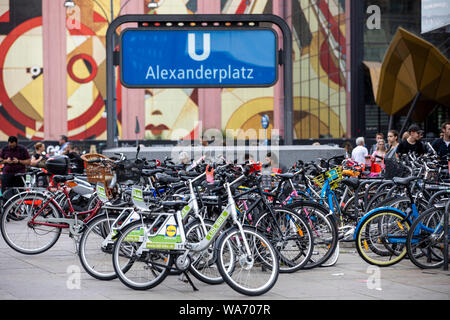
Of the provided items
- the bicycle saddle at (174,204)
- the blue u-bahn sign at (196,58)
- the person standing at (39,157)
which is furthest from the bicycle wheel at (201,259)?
the person standing at (39,157)

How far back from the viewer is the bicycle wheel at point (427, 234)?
8.23m

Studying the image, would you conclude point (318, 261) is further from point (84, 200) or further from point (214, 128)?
point (214, 128)

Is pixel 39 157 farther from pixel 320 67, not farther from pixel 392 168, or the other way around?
pixel 320 67

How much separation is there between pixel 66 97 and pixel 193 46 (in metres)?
46.5

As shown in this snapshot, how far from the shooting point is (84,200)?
1031 centimetres

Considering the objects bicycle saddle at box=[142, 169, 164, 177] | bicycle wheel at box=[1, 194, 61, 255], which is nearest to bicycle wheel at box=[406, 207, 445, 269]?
bicycle saddle at box=[142, 169, 164, 177]

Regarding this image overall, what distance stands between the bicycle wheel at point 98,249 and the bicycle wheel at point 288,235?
1592 millimetres

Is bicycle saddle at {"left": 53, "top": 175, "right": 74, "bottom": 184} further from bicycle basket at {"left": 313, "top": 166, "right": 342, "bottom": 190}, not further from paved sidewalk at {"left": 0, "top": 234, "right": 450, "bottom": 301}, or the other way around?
bicycle basket at {"left": 313, "top": 166, "right": 342, "bottom": 190}

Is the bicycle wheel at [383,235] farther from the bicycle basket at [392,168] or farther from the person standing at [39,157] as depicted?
the person standing at [39,157]

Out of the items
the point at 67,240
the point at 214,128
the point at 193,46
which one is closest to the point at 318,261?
the point at 67,240

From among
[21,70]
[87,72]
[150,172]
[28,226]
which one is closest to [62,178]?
[28,226]

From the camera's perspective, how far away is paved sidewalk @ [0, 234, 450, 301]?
685 cm

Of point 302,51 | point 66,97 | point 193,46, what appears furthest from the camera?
point 66,97
